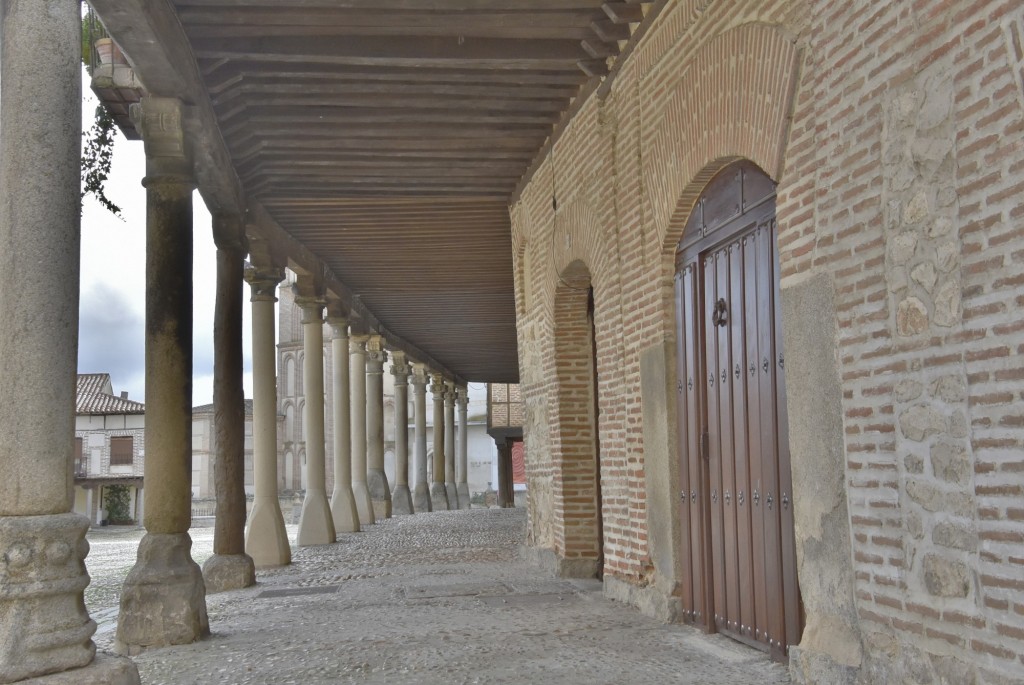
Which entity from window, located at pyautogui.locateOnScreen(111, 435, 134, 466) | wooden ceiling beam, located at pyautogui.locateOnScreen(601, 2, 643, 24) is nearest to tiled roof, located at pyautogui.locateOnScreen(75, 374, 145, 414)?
window, located at pyautogui.locateOnScreen(111, 435, 134, 466)

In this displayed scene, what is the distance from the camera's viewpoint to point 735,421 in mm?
5684

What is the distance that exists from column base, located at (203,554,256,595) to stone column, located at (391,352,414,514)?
1400cm

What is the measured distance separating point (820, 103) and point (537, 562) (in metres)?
6.75

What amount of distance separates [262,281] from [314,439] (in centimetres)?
270

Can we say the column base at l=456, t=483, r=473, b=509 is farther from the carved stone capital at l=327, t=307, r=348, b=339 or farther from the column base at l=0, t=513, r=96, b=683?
the column base at l=0, t=513, r=96, b=683

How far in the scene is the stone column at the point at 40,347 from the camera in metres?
4.21

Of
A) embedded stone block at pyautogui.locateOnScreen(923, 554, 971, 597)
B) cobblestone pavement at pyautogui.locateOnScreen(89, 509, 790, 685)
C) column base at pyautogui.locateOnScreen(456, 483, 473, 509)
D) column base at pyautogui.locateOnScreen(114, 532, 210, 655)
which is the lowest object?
column base at pyautogui.locateOnScreen(456, 483, 473, 509)

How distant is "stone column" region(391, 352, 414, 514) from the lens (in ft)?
77.7

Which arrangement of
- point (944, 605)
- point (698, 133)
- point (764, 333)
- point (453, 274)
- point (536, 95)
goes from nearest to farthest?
point (944, 605), point (764, 333), point (698, 133), point (536, 95), point (453, 274)

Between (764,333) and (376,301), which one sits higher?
(376,301)

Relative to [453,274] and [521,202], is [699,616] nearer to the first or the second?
[521,202]

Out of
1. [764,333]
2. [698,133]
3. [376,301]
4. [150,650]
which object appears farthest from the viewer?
[376,301]

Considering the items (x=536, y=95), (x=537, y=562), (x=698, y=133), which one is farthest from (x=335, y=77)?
(x=537, y=562)

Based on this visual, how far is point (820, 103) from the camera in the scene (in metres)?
4.45
